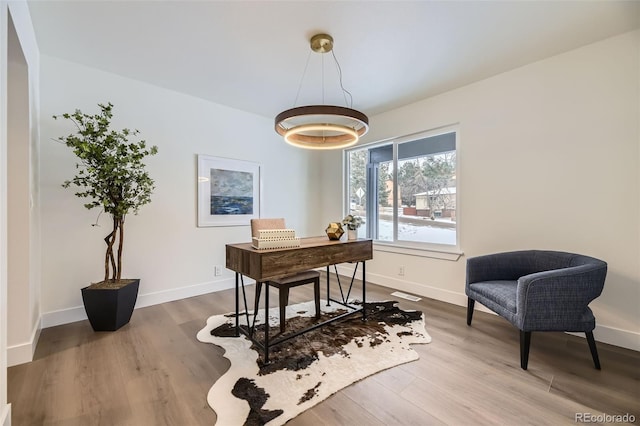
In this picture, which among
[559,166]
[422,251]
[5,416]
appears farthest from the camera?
[422,251]

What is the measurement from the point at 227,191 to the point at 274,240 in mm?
2077

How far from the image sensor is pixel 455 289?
10.9 ft

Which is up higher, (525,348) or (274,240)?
(274,240)

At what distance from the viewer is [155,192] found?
3.28m

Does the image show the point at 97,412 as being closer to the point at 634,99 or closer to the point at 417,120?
the point at 417,120

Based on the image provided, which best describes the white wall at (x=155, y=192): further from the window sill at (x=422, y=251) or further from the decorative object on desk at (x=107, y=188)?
the window sill at (x=422, y=251)

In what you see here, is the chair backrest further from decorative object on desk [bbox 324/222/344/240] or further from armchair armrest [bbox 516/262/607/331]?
armchair armrest [bbox 516/262/607/331]

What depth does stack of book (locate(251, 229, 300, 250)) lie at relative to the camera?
2088mm

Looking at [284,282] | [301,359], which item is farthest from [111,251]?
[301,359]

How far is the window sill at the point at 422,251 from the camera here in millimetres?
3364

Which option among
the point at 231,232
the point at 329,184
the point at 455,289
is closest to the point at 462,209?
the point at 455,289

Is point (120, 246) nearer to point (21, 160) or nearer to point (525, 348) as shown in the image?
point (21, 160)

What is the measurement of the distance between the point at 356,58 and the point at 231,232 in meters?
2.74

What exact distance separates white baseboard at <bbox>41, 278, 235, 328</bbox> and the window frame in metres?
2.33
